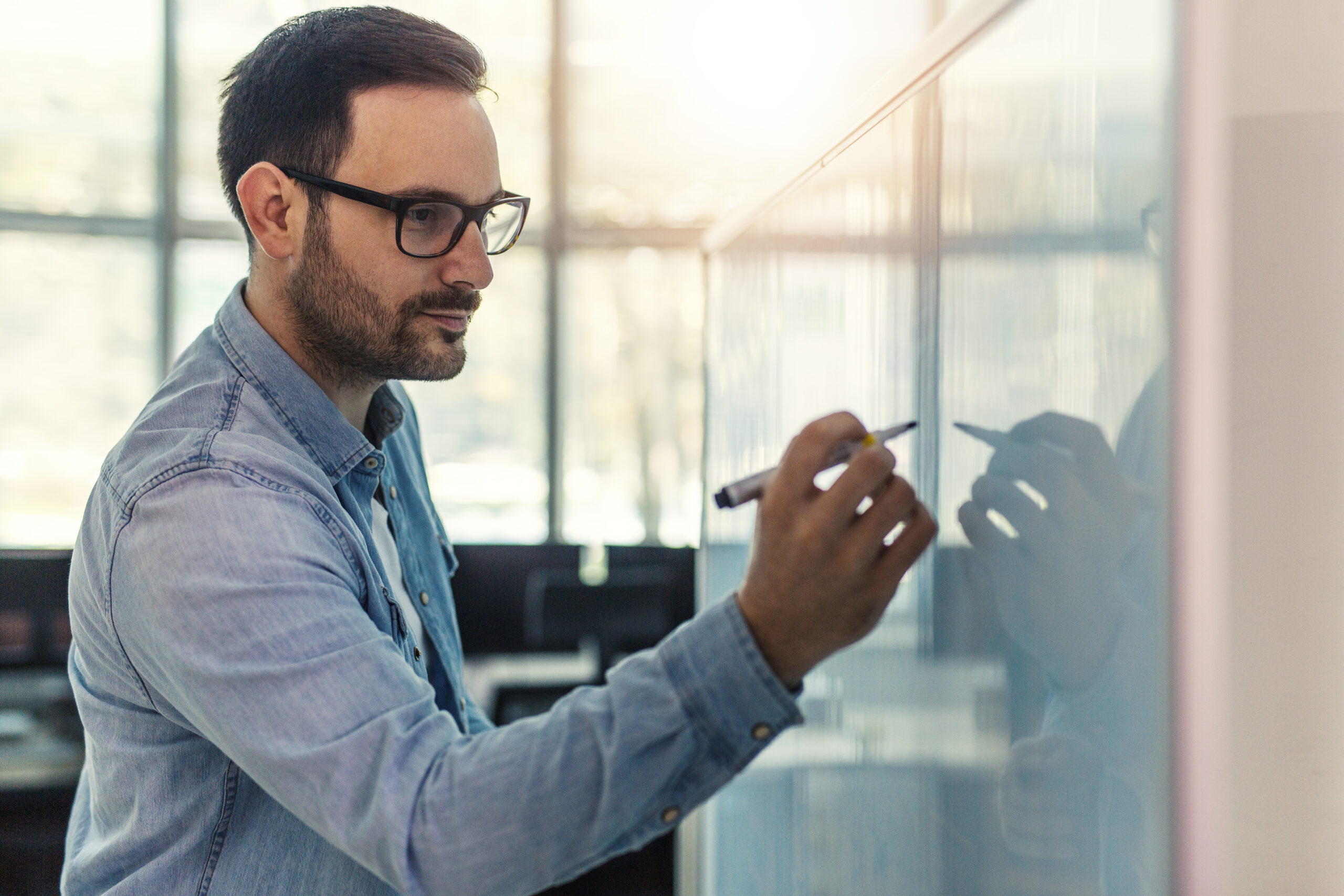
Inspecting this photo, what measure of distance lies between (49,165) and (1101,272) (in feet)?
17.1

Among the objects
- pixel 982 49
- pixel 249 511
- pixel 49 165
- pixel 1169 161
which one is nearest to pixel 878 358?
pixel 982 49

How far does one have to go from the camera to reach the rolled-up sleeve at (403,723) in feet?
1.98

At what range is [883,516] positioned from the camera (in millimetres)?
579

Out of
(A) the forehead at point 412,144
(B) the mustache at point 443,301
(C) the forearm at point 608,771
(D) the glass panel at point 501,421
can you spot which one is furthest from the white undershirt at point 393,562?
(D) the glass panel at point 501,421

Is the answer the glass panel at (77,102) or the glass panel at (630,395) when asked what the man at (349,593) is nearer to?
the glass panel at (630,395)

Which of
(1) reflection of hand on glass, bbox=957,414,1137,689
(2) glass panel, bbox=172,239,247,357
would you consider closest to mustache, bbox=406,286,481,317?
(1) reflection of hand on glass, bbox=957,414,1137,689

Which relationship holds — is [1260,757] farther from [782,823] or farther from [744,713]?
[782,823]

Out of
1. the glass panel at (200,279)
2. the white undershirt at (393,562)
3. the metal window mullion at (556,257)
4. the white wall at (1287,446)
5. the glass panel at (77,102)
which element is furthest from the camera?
the metal window mullion at (556,257)

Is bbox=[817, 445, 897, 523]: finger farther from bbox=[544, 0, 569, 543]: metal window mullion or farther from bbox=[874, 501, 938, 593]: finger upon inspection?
bbox=[544, 0, 569, 543]: metal window mullion

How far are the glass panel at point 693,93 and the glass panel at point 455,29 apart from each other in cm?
17

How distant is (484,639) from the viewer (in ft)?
14.5

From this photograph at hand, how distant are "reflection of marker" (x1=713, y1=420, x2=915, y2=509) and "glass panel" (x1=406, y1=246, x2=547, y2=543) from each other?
426 centimetres

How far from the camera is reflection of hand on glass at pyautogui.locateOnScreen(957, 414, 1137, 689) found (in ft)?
1.64

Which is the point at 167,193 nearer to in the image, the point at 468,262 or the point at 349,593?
the point at 468,262
